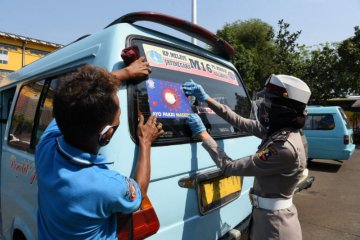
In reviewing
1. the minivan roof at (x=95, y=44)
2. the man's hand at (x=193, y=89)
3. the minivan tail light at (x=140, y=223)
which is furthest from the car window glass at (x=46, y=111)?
the minivan tail light at (x=140, y=223)

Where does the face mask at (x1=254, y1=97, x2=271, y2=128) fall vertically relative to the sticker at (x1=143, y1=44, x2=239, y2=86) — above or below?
below

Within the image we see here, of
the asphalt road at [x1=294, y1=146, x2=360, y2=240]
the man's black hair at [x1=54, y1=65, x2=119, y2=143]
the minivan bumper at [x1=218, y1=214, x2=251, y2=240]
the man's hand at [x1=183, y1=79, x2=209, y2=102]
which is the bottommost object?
the asphalt road at [x1=294, y1=146, x2=360, y2=240]

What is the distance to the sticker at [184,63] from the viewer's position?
210 centimetres

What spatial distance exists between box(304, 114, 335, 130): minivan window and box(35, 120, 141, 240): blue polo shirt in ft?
31.4

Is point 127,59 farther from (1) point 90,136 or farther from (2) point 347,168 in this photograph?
(2) point 347,168

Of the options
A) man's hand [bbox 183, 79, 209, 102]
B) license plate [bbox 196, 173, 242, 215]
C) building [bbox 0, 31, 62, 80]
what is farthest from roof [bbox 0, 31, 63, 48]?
license plate [bbox 196, 173, 242, 215]

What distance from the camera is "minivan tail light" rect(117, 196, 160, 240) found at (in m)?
1.51

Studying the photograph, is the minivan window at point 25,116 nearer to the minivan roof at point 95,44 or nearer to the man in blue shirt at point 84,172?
the minivan roof at point 95,44

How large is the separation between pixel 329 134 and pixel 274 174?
852 centimetres

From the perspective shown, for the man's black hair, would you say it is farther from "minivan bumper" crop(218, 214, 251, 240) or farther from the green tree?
the green tree

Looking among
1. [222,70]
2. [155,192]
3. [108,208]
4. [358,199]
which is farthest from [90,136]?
[358,199]

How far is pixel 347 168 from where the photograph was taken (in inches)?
387

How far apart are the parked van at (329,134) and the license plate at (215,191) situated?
8.06 m

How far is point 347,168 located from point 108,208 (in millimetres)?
10281
